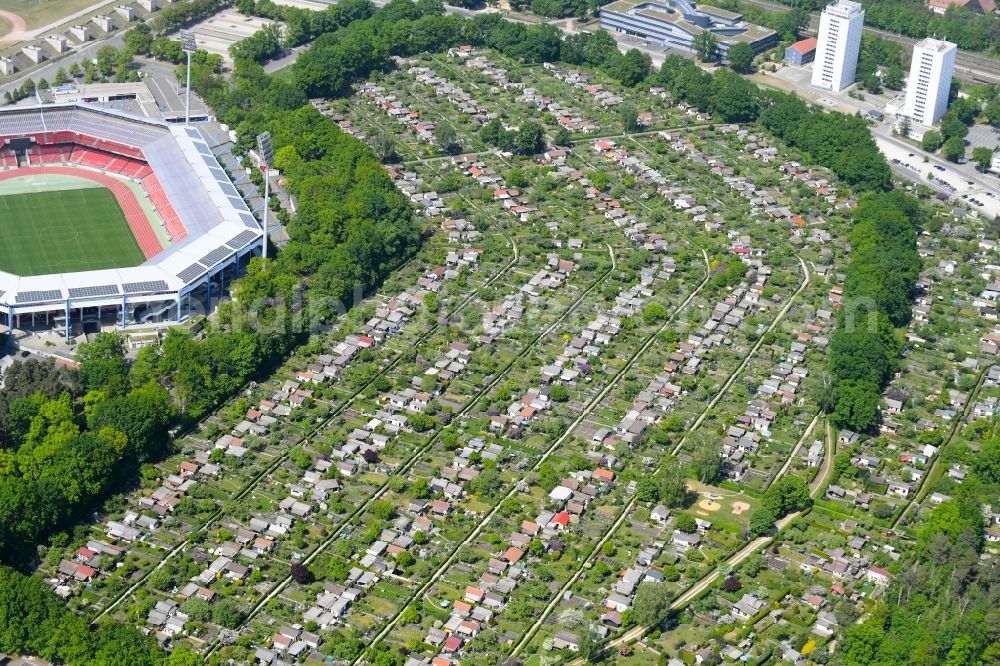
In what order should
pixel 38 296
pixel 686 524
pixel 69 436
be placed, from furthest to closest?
pixel 38 296 < pixel 69 436 < pixel 686 524

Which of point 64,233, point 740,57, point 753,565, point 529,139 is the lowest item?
point 753,565

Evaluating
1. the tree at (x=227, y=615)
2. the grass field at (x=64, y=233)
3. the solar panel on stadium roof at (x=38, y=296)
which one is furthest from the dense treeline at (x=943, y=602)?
the grass field at (x=64, y=233)

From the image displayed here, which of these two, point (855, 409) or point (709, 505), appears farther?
point (855, 409)

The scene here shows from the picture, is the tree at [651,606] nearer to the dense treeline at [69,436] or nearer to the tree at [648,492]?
the tree at [648,492]

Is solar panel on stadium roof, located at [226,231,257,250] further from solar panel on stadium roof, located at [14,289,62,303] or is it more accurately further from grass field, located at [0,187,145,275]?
solar panel on stadium roof, located at [14,289,62,303]

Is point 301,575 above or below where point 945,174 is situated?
below

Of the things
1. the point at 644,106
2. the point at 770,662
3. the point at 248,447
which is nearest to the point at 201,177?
the point at 248,447

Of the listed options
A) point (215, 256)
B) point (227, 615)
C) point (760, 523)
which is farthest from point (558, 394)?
point (215, 256)

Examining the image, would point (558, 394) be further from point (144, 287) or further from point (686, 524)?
point (144, 287)

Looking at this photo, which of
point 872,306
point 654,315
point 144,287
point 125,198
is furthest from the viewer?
point 125,198
